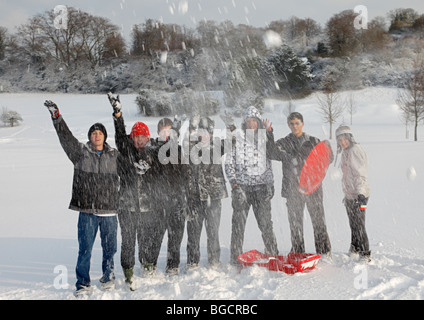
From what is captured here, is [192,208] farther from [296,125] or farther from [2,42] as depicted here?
[2,42]

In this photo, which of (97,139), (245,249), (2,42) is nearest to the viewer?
(97,139)

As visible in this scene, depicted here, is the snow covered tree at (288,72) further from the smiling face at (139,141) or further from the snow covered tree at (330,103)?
the smiling face at (139,141)

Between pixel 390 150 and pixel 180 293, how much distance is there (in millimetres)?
14104

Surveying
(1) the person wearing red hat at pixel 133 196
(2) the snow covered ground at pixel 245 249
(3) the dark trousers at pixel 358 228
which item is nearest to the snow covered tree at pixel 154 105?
(2) the snow covered ground at pixel 245 249

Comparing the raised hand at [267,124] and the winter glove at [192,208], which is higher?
the raised hand at [267,124]

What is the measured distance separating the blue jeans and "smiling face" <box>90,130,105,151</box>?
2.26 feet

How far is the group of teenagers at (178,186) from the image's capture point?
3.64m

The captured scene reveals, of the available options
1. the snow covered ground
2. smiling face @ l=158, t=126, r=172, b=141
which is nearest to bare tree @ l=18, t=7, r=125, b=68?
the snow covered ground

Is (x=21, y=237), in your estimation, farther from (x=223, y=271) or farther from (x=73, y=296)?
(x=223, y=271)

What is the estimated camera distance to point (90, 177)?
11.9 ft

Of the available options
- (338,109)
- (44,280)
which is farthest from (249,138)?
(338,109)

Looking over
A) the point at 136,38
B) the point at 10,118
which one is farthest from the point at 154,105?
the point at 136,38

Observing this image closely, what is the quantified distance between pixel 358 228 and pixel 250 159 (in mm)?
1483

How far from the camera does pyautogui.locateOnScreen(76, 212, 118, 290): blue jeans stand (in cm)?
361
